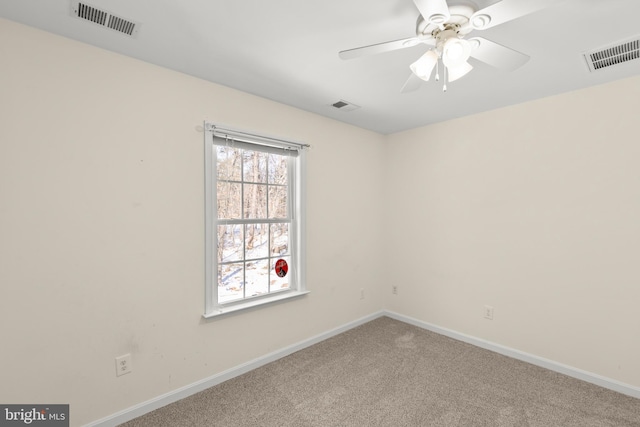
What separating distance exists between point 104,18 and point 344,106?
193 centimetres

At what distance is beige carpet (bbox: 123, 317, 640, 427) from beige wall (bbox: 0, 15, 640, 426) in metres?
0.23

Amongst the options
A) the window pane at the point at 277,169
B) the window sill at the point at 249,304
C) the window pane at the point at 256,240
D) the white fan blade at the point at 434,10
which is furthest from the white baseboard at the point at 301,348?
the white fan blade at the point at 434,10

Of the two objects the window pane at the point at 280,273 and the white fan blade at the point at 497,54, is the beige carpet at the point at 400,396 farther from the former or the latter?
the white fan blade at the point at 497,54

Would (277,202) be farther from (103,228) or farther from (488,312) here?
(488,312)

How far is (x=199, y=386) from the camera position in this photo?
235cm

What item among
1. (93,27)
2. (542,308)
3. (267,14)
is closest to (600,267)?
(542,308)

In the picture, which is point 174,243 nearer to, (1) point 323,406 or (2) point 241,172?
(2) point 241,172

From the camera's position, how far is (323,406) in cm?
218

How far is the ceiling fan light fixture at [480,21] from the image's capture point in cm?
130

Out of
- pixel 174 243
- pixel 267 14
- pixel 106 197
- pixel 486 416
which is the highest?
pixel 267 14

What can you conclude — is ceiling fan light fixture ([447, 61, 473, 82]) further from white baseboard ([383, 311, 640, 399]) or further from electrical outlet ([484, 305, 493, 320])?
white baseboard ([383, 311, 640, 399])

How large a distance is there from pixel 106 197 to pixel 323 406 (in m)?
2.06

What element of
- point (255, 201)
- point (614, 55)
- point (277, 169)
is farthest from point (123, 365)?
point (614, 55)

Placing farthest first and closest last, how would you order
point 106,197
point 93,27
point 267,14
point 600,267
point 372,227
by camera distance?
1. point 372,227
2. point 600,267
3. point 106,197
4. point 93,27
5. point 267,14
